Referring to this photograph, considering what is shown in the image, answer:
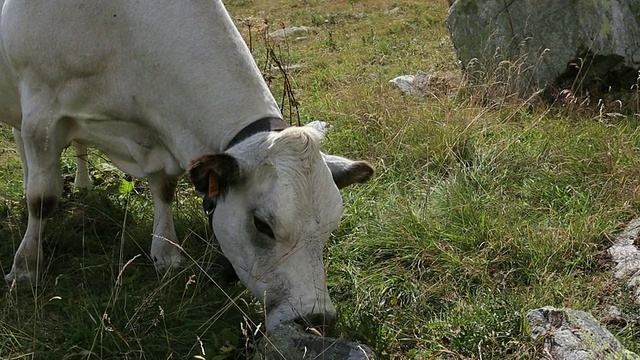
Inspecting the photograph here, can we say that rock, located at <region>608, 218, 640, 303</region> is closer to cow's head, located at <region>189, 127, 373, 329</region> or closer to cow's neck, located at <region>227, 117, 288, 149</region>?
cow's head, located at <region>189, 127, 373, 329</region>

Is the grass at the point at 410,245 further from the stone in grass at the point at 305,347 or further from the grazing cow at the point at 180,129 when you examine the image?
the grazing cow at the point at 180,129

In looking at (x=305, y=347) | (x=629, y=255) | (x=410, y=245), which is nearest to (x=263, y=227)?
(x=305, y=347)

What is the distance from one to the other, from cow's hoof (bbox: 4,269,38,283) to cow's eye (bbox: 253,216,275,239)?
1713 mm

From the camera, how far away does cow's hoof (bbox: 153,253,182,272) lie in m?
4.59

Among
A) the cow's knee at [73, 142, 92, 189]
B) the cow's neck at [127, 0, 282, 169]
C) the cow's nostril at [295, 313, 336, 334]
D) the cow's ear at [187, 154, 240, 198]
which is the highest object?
the cow's neck at [127, 0, 282, 169]

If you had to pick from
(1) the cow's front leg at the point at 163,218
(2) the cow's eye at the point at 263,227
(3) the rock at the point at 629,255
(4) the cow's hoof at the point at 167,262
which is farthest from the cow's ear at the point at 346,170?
(3) the rock at the point at 629,255

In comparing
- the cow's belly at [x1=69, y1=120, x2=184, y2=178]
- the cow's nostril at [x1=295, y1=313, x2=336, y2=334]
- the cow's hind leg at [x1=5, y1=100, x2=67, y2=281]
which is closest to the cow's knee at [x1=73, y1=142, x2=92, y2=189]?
the cow's hind leg at [x1=5, y1=100, x2=67, y2=281]

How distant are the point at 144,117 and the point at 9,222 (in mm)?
1592

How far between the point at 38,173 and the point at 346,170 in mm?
2004

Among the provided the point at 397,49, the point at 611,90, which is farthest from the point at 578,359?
the point at 397,49

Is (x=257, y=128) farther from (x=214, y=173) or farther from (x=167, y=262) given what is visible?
(x=167, y=262)

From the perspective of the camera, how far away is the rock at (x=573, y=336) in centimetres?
332

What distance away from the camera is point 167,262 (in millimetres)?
4691

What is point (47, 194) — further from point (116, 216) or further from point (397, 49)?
point (397, 49)
